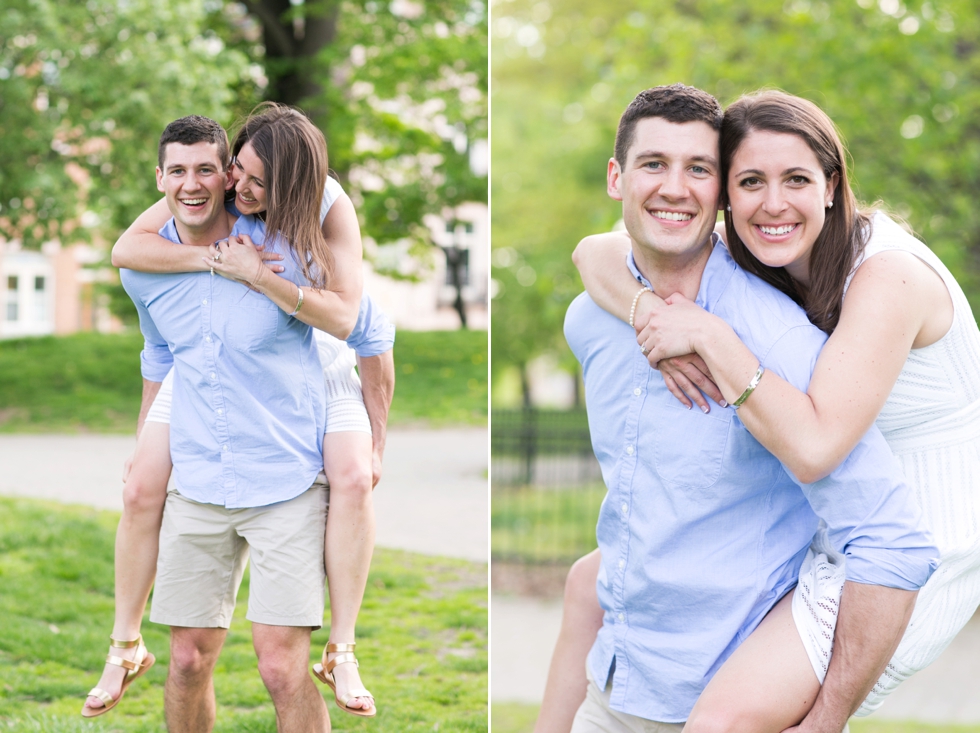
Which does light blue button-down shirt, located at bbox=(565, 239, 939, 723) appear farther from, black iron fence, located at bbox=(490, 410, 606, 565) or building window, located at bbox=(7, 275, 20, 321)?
building window, located at bbox=(7, 275, 20, 321)

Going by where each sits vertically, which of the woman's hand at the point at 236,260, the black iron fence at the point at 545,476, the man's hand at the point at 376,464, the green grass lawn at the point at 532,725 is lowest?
the green grass lawn at the point at 532,725

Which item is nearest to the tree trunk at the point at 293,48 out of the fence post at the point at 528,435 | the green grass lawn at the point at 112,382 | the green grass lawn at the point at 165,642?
the green grass lawn at the point at 112,382

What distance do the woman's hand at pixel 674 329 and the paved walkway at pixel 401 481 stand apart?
5133 millimetres

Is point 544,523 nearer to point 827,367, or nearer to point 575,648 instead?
point 575,648

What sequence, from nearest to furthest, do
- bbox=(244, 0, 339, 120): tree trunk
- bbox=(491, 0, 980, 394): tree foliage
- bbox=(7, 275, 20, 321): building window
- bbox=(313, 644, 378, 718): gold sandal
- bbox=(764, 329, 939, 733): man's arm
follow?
bbox=(764, 329, 939, 733): man's arm, bbox=(313, 644, 378, 718): gold sandal, bbox=(491, 0, 980, 394): tree foliage, bbox=(244, 0, 339, 120): tree trunk, bbox=(7, 275, 20, 321): building window

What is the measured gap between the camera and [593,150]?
55.7 ft

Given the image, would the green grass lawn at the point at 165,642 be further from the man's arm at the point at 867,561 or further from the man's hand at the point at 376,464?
the man's arm at the point at 867,561

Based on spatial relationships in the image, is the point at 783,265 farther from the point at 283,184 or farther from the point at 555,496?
the point at 555,496

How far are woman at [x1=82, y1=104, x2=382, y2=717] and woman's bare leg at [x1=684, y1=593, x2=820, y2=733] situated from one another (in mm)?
1313

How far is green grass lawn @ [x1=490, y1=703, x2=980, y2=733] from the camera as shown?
7.22 metres

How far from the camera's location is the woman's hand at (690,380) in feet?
8.23

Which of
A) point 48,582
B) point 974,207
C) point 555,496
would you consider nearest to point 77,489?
point 48,582

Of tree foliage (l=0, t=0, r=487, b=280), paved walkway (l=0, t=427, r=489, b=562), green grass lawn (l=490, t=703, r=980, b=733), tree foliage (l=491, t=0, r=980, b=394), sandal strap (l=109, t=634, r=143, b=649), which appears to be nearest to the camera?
sandal strap (l=109, t=634, r=143, b=649)

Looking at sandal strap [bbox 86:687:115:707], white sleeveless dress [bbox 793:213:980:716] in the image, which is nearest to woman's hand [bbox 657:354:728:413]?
white sleeveless dress [bbox 793:213:980:716]
